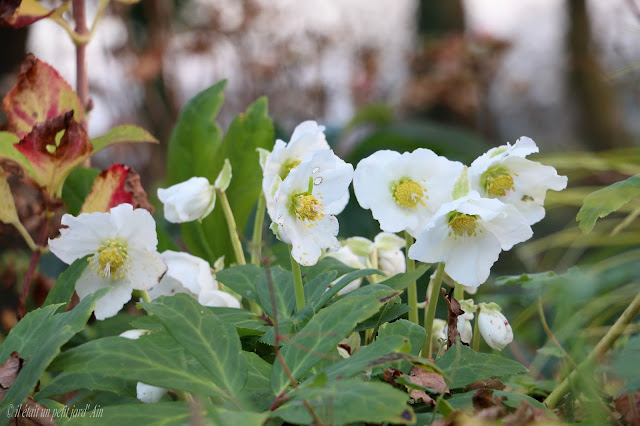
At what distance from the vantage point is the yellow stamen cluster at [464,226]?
0.57 metres

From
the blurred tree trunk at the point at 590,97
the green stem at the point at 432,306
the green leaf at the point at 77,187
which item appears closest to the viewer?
the green stem at the point at 432,306

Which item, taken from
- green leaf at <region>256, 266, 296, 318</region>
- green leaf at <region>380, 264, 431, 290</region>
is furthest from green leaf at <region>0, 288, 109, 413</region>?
green leaf at <region>380, 264, 431, 290</region>

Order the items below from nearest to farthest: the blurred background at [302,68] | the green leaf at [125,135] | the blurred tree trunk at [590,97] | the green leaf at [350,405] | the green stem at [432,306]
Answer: the green leaf at [350,405] < the green stem at [432,306] < the green leaf at [125,135] < the blurred background at [302,68] < the blurred tree trunk at [590,97]

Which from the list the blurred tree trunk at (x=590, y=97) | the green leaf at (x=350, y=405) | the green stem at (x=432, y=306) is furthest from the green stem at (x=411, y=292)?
the blurred tree trunk at (x=590, y=97)

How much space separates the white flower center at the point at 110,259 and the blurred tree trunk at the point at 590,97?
15.8 feet

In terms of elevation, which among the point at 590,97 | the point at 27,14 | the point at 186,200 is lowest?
the point at 590,97

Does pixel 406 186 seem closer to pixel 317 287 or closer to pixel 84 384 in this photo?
pixel 317 287

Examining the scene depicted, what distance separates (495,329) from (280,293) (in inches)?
8.0

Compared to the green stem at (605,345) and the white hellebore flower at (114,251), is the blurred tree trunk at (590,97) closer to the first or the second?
the green stem at (605,345)

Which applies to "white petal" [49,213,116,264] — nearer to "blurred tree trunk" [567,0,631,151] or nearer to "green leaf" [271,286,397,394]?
"green leaf" [271,286,397,394]

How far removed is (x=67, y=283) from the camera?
62 centimetres

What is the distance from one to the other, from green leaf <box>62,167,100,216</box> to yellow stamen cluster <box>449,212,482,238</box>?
50 cm

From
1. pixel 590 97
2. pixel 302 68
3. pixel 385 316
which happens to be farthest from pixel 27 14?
pixel 590 97

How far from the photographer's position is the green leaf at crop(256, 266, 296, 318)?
572mm
